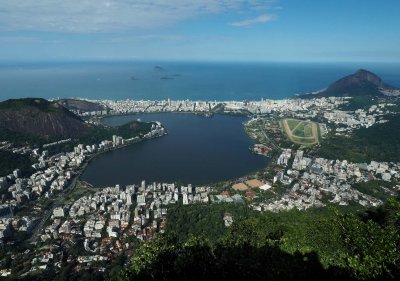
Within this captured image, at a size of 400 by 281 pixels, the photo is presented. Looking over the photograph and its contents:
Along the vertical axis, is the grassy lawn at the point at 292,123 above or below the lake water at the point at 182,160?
above

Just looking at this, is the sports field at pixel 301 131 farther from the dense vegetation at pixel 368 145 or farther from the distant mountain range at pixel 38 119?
the distant mountain range at pixel 38 119

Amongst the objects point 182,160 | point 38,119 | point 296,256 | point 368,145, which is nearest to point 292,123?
point 368,145

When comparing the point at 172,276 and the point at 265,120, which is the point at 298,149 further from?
the point at 172,276

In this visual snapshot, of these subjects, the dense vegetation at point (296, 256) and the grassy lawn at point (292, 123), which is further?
the grassy lawn at point (292, 123)

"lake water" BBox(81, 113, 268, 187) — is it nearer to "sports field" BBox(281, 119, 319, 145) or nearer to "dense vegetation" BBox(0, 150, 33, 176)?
"dense vegetation" BBox(0, 150, 33, 176)

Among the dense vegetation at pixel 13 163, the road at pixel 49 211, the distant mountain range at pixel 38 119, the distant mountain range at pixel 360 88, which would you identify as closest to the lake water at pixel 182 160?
the road at pixel 49 211

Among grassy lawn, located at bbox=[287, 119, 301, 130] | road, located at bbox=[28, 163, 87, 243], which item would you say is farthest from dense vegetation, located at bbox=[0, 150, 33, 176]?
grassy lawn, located at bbox=[287, 119, 301, 130]
